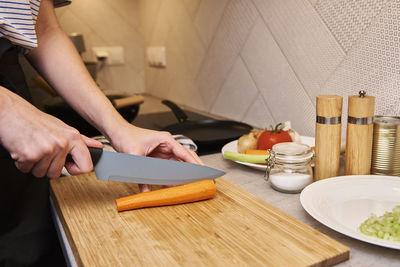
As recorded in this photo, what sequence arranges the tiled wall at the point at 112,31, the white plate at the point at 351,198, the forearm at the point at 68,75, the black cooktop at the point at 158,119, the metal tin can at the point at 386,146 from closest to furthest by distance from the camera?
the white plate at the point at 351,198 → the metal tin can at the point at 386,146 → the forearm at the point at 68,75 → the black cooktop at the point at 158,119 → the tiled wall at the point at 112,31

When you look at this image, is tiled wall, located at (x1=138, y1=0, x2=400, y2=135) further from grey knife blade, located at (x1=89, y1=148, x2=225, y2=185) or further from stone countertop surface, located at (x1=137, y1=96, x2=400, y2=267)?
grey knife blade, located at (x1=89, y1=148, x2=225, y2=185)

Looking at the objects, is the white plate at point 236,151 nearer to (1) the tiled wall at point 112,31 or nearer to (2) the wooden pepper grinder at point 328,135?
(2) the wooden pepper grinder at point 328,135

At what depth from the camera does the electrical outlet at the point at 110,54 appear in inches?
85.3

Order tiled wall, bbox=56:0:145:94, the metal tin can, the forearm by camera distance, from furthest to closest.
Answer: tiled wall, bbox=56:0:145:94
the forearm
the metal tin can

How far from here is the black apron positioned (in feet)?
2.43

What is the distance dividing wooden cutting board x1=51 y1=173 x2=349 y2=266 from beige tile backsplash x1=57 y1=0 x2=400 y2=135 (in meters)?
0.47

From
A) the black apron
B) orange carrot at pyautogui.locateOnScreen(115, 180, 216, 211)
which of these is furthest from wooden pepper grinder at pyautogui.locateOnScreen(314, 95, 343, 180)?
the black apron

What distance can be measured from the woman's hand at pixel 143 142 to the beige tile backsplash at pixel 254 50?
0.49 metres

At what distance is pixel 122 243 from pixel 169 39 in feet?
5.27

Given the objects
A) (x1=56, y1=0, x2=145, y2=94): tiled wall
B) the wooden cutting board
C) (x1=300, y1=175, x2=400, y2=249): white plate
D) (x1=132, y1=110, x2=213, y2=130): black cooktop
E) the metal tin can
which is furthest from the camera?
(x1=56, y1=0, x2=145, y2=94): tiled wall

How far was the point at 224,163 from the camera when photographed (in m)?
0.99

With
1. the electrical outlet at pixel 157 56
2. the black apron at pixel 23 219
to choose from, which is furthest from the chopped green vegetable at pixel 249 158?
the electrical outlet at pixel 157 56

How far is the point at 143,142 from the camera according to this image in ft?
2.68

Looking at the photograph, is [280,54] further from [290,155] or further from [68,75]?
[68,75]
